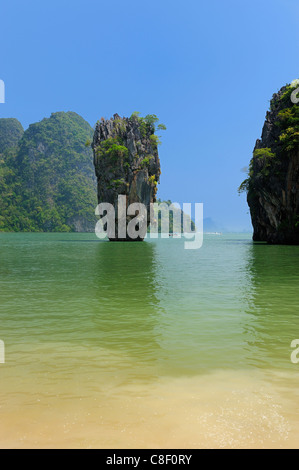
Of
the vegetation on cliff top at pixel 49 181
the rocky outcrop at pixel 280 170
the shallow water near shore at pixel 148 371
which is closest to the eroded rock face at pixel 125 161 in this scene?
the rocky outcrop at pixel 280 170

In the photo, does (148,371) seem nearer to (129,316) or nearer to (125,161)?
(129,316)

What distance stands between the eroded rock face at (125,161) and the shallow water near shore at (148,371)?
139 ft

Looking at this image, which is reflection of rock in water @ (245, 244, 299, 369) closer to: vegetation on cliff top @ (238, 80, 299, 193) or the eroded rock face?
vegetation on cliff top @ (238, 80, 299, 193)

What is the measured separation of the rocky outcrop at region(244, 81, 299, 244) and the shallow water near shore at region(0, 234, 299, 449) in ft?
91.5

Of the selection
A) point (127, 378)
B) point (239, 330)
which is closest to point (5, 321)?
point (127, 378)

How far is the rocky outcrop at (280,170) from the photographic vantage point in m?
34.7

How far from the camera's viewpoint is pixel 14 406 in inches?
139

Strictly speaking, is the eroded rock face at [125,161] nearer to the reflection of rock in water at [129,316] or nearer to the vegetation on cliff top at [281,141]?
the vegetation on cliff top at [281,141]

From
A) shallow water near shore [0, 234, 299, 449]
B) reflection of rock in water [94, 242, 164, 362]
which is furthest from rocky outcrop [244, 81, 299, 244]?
shallow water near shore [0, 234, 299, 449]

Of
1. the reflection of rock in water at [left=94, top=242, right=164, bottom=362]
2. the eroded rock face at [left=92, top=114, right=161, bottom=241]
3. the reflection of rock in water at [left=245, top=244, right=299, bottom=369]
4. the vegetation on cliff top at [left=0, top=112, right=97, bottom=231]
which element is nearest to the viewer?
the reflection of rock in water at [left=245, top=244, right=299, bottom=369]

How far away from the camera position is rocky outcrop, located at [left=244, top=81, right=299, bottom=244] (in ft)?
114

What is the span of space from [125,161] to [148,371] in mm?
48948
